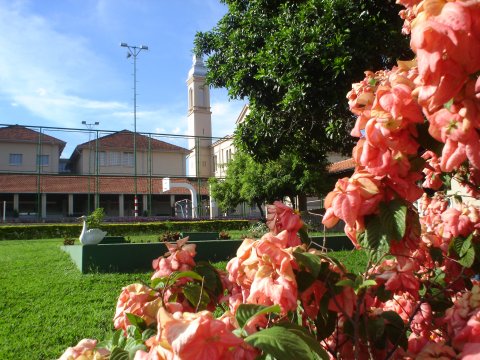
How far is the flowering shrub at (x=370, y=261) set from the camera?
21.4 inches

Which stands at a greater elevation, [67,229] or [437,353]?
[437,353]

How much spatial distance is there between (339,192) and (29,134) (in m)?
32.2

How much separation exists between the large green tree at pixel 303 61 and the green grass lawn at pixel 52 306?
1.77 m

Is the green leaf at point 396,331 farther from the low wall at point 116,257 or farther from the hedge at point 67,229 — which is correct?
the hedge at point 67,229

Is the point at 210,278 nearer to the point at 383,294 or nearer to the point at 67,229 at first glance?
the point at 383,294

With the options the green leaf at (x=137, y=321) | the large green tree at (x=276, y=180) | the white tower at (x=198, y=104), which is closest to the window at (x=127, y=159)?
the white tower at (x=198, y=104)

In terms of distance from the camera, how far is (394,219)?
2.43 ft

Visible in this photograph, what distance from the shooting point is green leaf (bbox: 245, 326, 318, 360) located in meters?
0.59

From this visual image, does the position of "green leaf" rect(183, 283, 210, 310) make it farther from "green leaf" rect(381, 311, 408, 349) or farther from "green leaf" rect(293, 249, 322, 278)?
"green leaf" rect(381, 311, 408, 349)

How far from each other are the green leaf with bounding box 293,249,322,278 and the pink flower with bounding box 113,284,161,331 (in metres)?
0.33

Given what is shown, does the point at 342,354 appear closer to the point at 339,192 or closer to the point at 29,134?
the point at 339,192

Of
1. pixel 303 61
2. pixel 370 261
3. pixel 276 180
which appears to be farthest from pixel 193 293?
pixel 276 180

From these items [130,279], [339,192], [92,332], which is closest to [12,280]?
[130,279]

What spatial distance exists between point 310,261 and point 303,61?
4.25 metres
